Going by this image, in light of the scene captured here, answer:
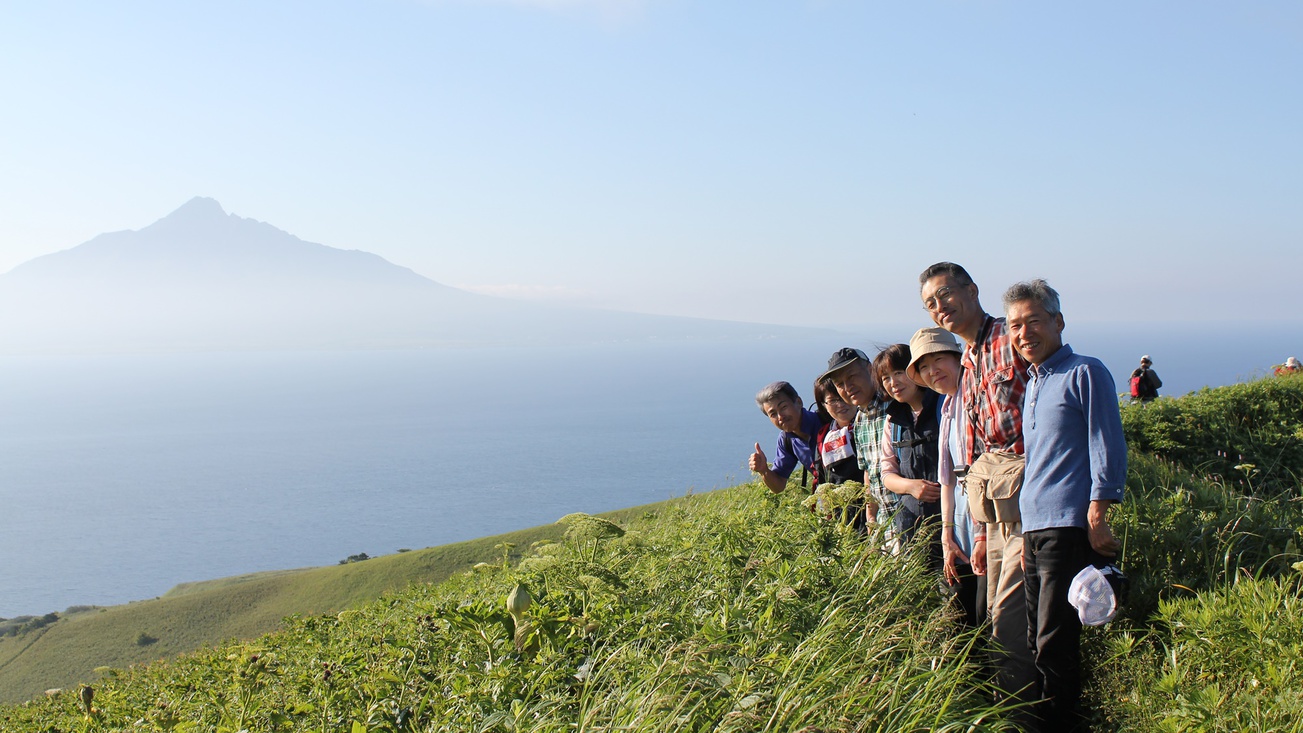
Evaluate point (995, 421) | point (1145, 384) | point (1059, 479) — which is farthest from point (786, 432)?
point (1145, 384)

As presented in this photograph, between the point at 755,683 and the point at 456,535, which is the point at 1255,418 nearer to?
the point at 755,683

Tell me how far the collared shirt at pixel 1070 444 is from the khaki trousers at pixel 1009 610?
0.82 ft

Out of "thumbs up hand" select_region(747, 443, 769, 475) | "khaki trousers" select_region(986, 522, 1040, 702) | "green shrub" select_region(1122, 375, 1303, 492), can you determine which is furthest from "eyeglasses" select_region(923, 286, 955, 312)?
"green shrub" select_region(1122, 375, 1303, 492)

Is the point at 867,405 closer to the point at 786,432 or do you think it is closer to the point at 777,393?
the point at 777,393

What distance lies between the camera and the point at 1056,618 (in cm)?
→ 353

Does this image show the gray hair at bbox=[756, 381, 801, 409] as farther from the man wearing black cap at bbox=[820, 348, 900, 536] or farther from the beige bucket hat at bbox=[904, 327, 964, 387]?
the beige bucket hat at bbox=[904, 327, 964, 387]

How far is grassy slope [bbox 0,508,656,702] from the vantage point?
86.7 feet

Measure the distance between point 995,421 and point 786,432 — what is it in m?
2.12

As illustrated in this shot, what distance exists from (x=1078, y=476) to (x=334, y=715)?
3.14m

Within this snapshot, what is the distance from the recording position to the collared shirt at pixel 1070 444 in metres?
3.38

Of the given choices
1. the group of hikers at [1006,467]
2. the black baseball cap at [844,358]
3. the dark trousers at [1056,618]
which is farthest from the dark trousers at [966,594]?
the black baseball cap at [844,358]

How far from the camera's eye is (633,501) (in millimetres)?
115812

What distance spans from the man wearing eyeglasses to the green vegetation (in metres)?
0.21

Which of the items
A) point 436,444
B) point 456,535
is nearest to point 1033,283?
point 456,535
